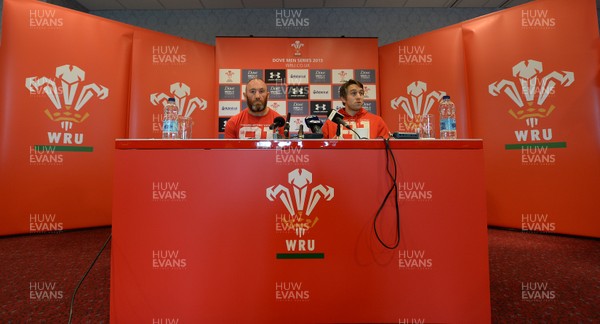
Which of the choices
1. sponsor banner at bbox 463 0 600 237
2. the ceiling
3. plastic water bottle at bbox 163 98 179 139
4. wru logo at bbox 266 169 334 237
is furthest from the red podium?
the ceiling

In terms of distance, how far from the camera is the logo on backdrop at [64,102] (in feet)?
8.96

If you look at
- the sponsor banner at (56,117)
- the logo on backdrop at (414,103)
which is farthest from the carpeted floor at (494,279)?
the logo on backdrop at (414,103)

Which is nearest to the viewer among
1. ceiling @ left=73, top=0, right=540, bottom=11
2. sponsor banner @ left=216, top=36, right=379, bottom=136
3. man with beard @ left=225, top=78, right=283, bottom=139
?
man with beard @ left=225, top=78, right=283, bottom=139

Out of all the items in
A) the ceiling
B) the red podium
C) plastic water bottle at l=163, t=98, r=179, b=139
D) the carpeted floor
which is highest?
the ceiling

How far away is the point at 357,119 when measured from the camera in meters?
2.68

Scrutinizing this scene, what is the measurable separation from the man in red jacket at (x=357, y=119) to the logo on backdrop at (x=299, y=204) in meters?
1.50

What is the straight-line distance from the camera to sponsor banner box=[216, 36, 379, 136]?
3516mm

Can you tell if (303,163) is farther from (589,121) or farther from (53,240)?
(589,121)

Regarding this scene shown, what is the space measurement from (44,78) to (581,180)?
203 inches

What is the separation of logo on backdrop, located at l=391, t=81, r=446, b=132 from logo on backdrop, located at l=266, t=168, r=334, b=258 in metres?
2.58

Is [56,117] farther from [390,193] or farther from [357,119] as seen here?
[390,193]

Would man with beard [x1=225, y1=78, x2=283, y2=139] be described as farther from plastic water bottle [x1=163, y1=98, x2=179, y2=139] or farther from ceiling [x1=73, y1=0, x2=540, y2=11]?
ceiling [x1=73, y1=0, x2=540, y2=11]

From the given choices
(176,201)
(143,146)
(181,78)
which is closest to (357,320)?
(176,201)

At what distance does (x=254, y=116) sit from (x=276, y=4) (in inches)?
88.4
